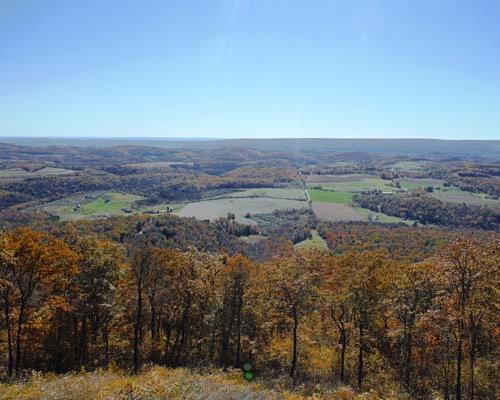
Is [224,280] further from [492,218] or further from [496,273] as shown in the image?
[492,218]

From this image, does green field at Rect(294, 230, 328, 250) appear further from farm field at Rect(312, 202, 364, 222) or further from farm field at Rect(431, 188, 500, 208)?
farm field at Rect(431, 188, 500, 208)

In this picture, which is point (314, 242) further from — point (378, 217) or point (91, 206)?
point (91, 206)

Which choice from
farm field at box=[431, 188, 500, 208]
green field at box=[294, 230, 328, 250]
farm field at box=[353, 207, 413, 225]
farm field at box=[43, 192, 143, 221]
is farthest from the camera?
farm field at box=[431, 188, 500, 208]

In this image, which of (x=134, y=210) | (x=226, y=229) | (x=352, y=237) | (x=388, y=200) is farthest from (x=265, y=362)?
(x=388, y=200)

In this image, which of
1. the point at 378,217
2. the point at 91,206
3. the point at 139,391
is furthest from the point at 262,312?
the point at 91,206

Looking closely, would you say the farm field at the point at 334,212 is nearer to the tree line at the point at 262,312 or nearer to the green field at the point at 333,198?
the green field at the point at 333,198

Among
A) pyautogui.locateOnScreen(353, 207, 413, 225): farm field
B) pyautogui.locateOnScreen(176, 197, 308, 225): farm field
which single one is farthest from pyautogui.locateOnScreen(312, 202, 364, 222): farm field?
pyautogui.locateOnScreen(176, 197, 308, 225): farm field

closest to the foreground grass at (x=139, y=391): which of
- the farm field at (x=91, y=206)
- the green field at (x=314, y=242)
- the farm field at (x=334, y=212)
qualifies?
the green field at (x=314, y=242)
